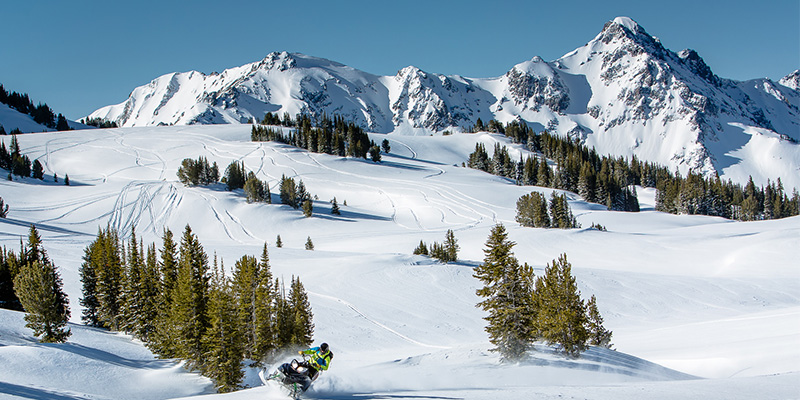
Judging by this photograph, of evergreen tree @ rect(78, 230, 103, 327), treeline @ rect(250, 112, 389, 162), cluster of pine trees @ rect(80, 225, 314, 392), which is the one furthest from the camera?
treeline @ rect(250, 112, 389, 162)

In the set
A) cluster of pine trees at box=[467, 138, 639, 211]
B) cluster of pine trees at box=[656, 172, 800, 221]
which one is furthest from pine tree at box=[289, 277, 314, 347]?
cluster of pine trees at box=[656, 172, 800, 221]

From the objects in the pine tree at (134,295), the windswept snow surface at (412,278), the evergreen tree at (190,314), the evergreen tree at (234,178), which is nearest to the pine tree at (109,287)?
the windswept snow surface at (412,278)

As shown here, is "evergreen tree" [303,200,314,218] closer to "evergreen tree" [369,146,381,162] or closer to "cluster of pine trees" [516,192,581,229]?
"cluster of pine trees" [516,192,581,229]

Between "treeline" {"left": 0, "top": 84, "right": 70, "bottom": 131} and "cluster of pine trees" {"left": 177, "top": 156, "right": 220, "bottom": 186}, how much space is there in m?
117

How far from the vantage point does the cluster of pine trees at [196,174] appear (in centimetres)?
8981

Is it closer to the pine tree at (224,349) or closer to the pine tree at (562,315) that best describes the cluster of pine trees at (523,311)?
the pine tree at (562,315)

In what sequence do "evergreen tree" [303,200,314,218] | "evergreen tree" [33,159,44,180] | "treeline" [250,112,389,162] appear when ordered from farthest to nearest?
"treeline" [250,112,389,162], "evergreen tree" [33,159,44,180], "evergreen tree" [303,200,314,218]

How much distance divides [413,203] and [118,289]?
60202 millimetres

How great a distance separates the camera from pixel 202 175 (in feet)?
301

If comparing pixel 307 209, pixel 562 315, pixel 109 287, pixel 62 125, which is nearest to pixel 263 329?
pixel 562 315

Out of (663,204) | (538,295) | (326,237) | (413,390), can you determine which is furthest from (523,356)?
(663,204)

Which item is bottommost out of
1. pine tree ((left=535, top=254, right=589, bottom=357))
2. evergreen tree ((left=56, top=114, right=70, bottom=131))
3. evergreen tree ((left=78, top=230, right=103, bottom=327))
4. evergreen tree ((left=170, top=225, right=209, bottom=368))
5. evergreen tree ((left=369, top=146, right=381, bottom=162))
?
evergreen tree ((left=78, top=230, right=103, bottom=327))

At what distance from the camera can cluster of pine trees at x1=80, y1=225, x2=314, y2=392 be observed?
20625 mm

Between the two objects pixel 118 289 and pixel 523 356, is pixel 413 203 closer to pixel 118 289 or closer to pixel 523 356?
pixel 118 289
